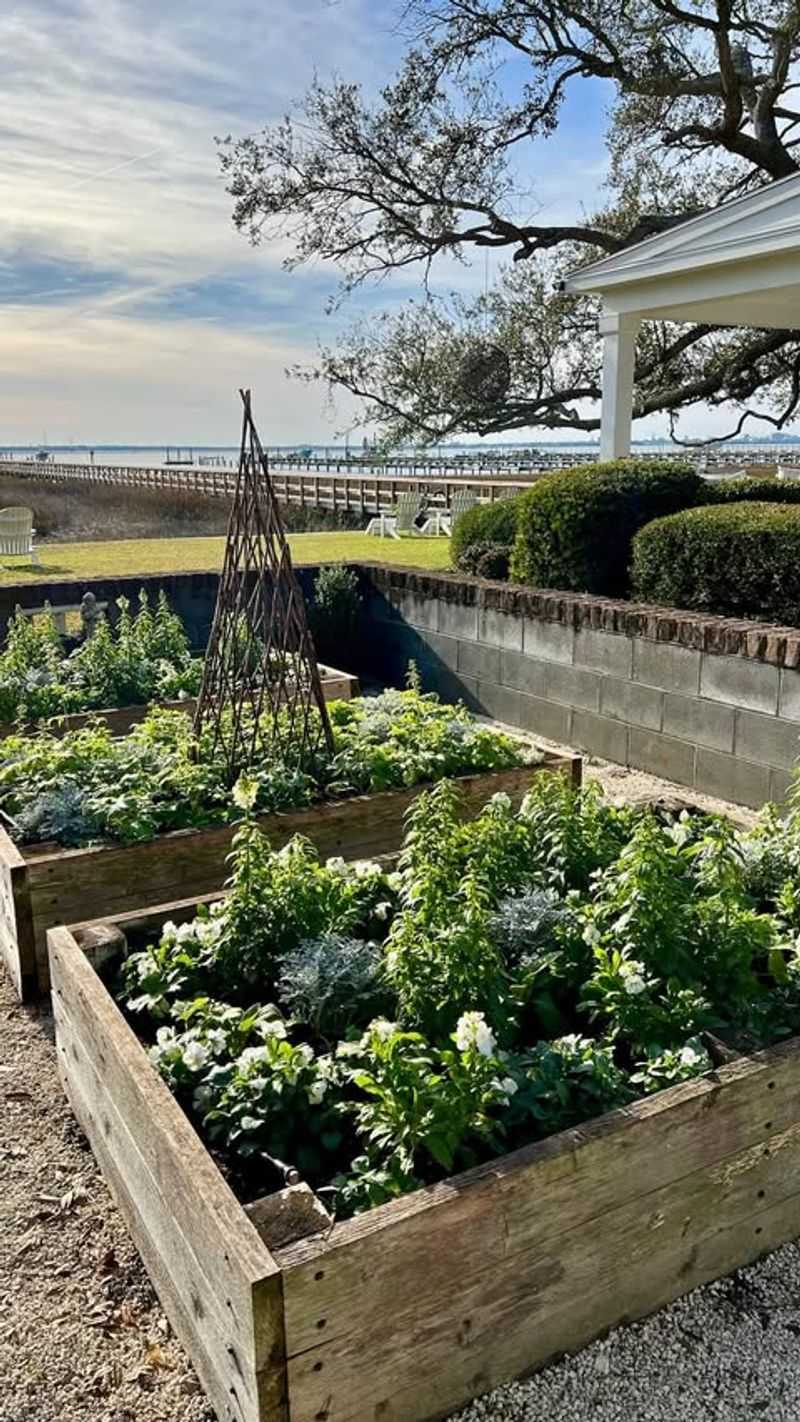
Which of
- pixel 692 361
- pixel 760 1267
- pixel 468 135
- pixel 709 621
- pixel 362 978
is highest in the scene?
pixel 468 135

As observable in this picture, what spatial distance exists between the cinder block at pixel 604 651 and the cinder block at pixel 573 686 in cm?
6

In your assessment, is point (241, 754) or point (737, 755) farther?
point (737, 755)

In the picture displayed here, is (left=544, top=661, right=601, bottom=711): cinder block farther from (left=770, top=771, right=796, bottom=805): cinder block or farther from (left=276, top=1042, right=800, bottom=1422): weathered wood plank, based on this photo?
(left=276, top=1042, right=800, bottom=1422): weathered wood plank

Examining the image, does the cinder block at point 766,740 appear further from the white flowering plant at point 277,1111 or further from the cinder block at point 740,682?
the white flowering plant at point 277,1111

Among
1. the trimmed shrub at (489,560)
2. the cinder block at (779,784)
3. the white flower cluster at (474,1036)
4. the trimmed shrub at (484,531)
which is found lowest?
the cinder block at (779,784)

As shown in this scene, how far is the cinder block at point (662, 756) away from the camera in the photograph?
515 centimetres

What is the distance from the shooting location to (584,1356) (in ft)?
6.18

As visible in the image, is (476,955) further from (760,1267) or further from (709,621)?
(709,621)

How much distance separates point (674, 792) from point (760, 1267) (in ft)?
A: 10.2

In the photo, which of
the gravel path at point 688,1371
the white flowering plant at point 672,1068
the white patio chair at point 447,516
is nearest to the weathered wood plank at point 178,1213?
the gravel path at point 688,1371

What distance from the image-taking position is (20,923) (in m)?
3.30

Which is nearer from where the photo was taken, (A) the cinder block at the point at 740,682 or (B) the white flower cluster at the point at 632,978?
(B) the white flower cluster at the point at 632,978

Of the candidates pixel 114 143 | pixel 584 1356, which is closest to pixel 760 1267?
pixel 584 1356

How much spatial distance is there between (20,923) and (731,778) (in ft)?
10.4
